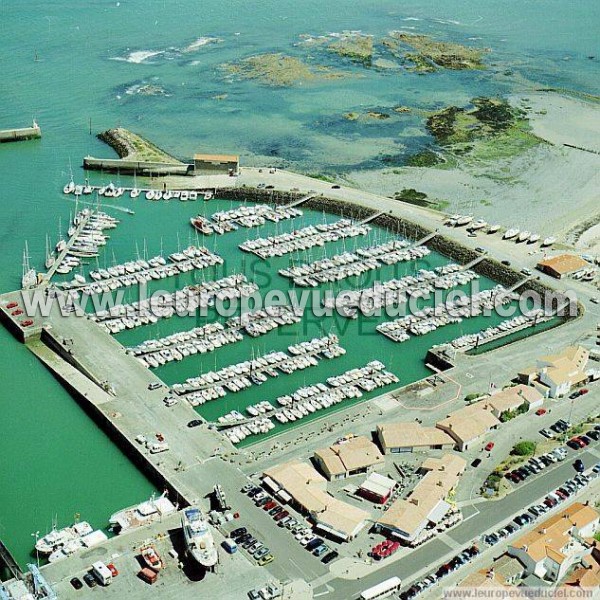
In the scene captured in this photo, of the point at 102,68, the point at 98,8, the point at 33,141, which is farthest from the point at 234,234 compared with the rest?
the point at 98,8

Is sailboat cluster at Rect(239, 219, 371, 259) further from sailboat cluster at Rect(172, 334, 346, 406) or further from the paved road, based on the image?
the paved road

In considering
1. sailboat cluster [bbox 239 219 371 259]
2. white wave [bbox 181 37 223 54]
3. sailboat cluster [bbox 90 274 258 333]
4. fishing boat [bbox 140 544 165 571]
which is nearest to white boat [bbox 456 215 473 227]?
sailboat cluster [bbox 239 219 371 259]

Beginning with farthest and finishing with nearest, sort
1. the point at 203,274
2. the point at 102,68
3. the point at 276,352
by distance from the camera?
the point at 102,68, the point at 203,274, the point at 276,352

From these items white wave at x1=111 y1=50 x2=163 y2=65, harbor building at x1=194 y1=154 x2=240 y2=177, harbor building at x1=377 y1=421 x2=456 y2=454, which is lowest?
harbor building at x1=377 y1=421 x2=456 y2=454

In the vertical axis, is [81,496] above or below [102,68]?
below

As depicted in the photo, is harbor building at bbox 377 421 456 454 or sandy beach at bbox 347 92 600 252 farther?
sandy beach at bbox 347 92 600 252

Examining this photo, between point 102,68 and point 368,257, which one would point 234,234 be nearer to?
point 368,257
